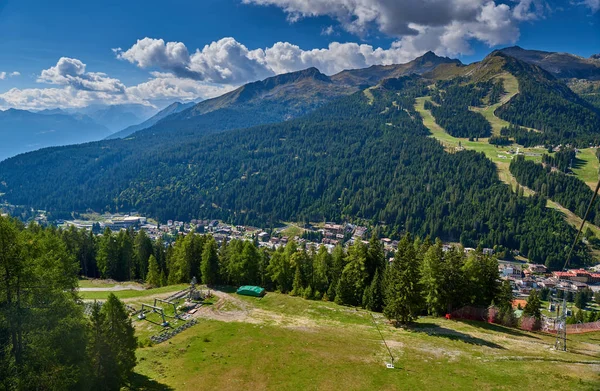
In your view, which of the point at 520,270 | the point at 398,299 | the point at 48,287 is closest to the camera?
the point at 48,287

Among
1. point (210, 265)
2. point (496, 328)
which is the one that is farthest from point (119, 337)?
point (496, 328)

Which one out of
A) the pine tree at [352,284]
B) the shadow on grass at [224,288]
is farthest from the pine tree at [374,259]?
the shadow on grass at [224,288]

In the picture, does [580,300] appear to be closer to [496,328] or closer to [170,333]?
[496,328]

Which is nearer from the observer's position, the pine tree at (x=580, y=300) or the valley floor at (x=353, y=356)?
the valley floor at (x=353, y=356)

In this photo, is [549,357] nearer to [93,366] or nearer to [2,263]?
→ [93,366]

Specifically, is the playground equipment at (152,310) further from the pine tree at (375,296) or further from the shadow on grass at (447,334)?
the shadow on grass at (447,334)

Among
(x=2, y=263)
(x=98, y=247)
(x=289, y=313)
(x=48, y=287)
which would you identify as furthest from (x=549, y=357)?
(x=98, y=247)

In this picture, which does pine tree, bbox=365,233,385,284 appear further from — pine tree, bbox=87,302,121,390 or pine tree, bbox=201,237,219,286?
pine tree, bbox=87,302,121,390

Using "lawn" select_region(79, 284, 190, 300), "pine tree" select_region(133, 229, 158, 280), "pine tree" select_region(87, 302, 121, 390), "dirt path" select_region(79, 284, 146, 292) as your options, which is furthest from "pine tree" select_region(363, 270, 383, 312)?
"pine tree" select_region(133, 229, 158, 280)
